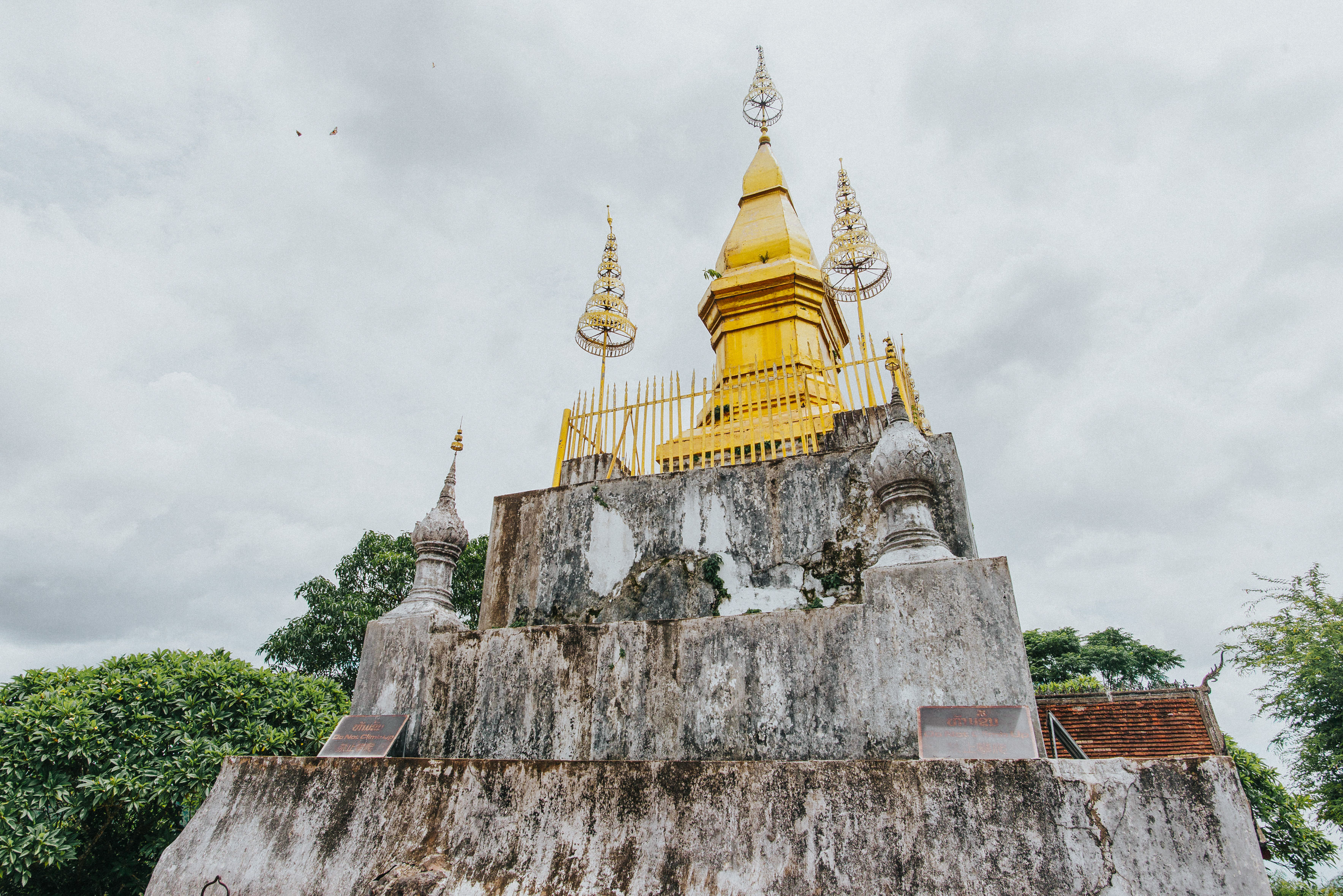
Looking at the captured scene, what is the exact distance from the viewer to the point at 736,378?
675 cm

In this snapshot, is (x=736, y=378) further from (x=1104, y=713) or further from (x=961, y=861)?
(x=1104, y=713)

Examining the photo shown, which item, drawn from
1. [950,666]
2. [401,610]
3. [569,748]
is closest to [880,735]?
[950,666]

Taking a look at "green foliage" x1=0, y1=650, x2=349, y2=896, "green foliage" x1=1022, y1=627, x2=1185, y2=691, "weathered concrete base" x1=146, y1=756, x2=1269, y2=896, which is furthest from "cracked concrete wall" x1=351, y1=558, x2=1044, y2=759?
"green foliage" x1=1022, y1=627, x2=1185, y2=691

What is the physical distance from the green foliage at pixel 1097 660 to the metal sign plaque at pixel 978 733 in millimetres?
24410

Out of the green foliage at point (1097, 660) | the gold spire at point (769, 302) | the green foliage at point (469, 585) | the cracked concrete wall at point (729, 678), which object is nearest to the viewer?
the cracked concrete wall at point (729, 678)

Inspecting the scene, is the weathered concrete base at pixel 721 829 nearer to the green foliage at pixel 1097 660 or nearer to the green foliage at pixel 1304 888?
the green foliage at pixel 1304 888

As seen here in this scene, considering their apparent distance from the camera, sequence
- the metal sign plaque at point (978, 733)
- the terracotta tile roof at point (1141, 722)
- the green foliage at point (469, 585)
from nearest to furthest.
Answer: the metal sign plaque at point (978, 733) → the terracotta tile roof at point (1141, 722) → the green foliage at point (469, 585)

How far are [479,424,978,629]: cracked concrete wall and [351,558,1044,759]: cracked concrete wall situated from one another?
61 centimetres

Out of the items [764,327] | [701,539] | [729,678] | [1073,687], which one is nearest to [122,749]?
[701,539]

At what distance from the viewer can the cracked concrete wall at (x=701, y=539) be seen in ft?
15.4

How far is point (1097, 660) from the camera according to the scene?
25234 millimetres

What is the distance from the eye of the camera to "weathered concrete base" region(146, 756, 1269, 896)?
2.80m

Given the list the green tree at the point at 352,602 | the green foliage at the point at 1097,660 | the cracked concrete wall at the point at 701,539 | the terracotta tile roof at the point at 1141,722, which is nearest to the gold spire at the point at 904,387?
the cracked concrete wall at the point at 701,539

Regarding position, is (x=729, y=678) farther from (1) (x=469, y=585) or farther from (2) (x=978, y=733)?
(1) (x=469, y=585)
